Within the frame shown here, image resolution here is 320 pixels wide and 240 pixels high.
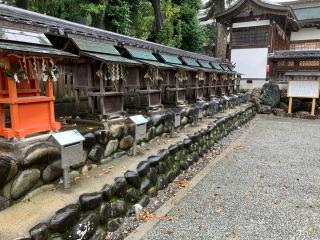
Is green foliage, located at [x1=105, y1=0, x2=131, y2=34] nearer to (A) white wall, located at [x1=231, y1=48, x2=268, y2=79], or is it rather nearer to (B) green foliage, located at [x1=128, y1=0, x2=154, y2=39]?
(B) green foliage, located at [x1=128, y1=0, x2=154, y2=39]

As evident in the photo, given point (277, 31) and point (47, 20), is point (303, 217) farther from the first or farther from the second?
point (277, 31)

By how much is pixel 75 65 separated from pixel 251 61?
1782 cm

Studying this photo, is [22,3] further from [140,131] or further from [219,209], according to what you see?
[219,209]

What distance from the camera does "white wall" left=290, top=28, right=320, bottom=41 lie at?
80.5 ft

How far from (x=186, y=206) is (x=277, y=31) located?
2058 cm

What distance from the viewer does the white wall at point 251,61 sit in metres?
20.5

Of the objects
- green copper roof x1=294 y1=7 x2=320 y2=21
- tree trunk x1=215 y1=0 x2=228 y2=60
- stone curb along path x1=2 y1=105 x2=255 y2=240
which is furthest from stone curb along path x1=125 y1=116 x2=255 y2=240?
green copper roof x1=294 y1=7 x2=320 y2=21

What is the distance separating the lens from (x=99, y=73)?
6016mm

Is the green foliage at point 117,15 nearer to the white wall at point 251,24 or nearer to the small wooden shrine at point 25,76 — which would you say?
the white wall at point 251,24

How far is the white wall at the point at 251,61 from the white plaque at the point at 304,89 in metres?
3.43

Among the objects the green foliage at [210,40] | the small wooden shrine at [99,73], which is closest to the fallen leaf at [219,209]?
the small wooden shrine at [99,73]

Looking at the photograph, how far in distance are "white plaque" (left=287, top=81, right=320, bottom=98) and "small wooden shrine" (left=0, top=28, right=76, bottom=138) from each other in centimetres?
A: 1714

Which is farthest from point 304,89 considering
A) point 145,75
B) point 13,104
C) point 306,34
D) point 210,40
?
point 13,104

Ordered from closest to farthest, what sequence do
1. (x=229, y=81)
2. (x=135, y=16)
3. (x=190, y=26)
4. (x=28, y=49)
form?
1. (x=28, y=49)
2. (x=229, y=81)
3. (x=135, y=16)
4. (x=190, y=26)
